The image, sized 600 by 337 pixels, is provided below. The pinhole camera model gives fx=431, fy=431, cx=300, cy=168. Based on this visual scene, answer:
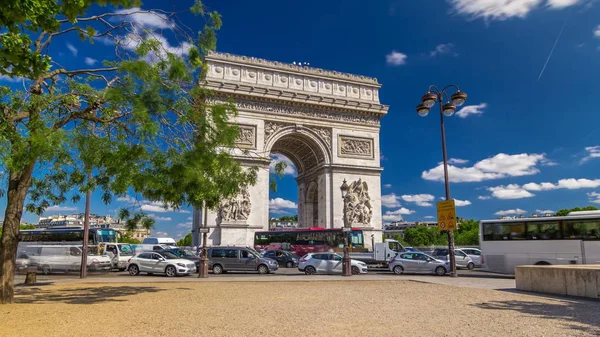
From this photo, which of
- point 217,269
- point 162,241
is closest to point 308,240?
point 217,269

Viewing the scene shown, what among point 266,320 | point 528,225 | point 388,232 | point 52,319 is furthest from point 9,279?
point 388,232

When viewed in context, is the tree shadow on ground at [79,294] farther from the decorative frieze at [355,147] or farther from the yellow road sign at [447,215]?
the decorative frieze at [355,147]

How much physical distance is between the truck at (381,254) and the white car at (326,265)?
257 inches

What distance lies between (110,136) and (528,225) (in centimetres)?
1826

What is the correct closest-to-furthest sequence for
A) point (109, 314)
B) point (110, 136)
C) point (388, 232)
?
point (109, 314) → point (110, 136) → point (388, 232)

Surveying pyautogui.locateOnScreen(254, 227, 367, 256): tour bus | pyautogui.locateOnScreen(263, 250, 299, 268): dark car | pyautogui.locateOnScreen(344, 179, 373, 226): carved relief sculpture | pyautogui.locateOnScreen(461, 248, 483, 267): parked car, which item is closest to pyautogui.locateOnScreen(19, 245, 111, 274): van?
pyautogui.locateOnScreen(263, 250, 299, 268): dark car

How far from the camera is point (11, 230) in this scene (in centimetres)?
1033

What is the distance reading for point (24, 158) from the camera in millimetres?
9297

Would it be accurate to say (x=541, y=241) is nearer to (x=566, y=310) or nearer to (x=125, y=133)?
(x=566, y=310)

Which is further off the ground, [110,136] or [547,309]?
[110,136]

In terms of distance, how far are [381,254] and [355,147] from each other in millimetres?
10925

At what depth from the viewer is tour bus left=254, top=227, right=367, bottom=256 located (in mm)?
31625

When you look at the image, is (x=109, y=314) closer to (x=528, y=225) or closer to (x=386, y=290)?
(x=386, y=290)

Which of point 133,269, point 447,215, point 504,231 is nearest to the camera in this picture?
point 447,215
